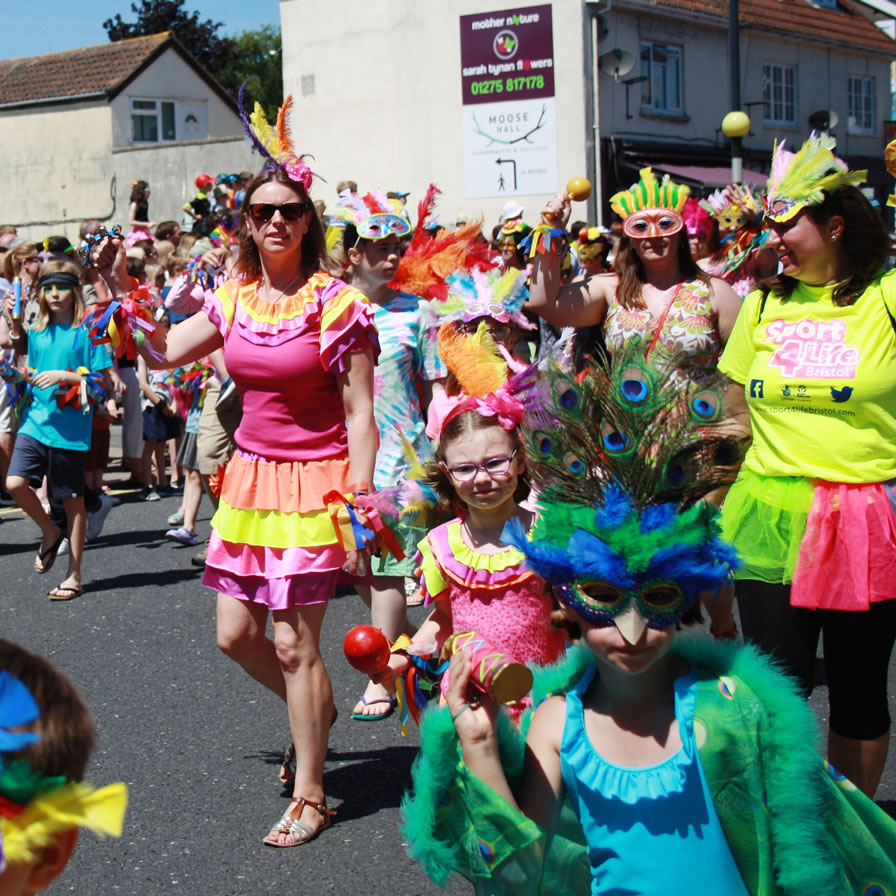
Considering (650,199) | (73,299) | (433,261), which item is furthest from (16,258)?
(650,199)

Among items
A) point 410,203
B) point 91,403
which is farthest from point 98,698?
point 410,203

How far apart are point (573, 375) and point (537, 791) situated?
2.70 ft

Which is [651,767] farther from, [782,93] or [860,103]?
[860,103]

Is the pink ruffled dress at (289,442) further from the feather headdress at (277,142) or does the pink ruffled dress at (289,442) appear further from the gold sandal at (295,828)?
the gold sandal at (295,828)

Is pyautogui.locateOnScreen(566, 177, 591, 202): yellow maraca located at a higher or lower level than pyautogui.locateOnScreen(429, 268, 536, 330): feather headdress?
higher

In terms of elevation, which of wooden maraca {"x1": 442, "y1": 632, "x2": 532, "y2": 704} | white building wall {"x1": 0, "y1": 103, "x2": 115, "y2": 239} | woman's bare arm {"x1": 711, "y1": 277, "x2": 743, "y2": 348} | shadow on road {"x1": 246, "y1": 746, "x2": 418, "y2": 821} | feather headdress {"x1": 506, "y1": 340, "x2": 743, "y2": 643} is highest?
white building wall {"x1": 0, "y1": 103, "x2": 115, "y2": 239}

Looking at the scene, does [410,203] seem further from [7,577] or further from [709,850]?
[709,850]

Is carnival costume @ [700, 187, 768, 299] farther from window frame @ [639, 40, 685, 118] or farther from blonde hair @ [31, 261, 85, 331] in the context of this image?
window frame @ [639, 40, 685, 118]

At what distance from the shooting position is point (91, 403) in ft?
26.7

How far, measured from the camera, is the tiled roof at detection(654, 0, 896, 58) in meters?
26.6

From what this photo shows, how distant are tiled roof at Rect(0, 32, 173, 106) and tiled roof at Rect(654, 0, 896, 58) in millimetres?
15052

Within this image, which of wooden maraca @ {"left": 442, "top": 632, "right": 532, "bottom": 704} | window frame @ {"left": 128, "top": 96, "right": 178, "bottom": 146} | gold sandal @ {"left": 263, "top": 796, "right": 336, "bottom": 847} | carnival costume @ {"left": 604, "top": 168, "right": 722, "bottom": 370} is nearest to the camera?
wooden maraca @ {"left": 442, "top": 632, "right": 532, "bottom": 704}

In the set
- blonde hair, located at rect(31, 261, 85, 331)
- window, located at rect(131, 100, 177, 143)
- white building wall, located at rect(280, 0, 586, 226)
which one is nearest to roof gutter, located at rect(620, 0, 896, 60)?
white building wall, located at rect(280, 0, 586, 226)

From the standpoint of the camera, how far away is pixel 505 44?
24219mm
